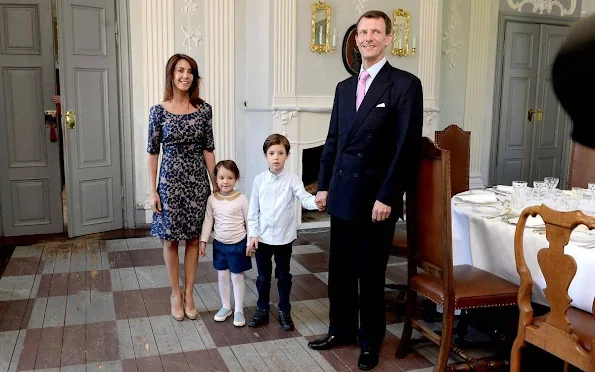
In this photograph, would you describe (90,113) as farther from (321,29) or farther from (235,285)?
(235,285)

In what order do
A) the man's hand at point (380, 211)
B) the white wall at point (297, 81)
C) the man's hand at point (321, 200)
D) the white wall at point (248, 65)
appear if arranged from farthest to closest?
1. the white wall at point (297, 81)
2. the white wall at point (248, 65)
3. the man's hand at point (321, 200)
4. the man's hand at point (380, 211)

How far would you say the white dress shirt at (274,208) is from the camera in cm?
320

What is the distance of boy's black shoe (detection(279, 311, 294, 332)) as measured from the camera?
3.30 meters

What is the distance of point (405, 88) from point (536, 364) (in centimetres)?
158

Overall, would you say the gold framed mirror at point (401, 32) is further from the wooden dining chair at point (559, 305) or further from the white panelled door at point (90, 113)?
the wooden dining chair at point (559, 305)

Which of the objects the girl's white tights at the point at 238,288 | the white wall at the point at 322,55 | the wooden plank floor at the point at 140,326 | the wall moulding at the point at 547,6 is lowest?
the wooden plank floor at the point at 140,326

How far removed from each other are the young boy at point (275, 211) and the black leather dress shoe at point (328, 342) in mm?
269

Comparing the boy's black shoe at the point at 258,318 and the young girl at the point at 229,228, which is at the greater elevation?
the young girl at the point at 229,228

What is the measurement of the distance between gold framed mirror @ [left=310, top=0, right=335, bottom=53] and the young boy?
9.35ft

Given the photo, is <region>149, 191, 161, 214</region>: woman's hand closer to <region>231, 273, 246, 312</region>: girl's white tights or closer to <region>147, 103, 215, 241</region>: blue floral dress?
<region>147, 103, 215, 241</region>: blue floral dress

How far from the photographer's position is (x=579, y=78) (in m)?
0.39

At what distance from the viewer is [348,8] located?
596 centimetres

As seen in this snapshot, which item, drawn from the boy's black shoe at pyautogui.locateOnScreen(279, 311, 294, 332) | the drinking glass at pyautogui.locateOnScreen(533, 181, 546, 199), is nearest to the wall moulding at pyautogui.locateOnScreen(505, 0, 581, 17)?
the drinking glass at pyautogui.locateOnScreen(533, 181, 546, 199)

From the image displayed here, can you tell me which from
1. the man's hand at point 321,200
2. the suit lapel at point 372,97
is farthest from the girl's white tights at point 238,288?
the suit lapel at point 372,97
